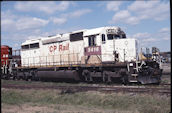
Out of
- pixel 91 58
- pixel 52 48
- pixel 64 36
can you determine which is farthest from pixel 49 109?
pixel 52 48

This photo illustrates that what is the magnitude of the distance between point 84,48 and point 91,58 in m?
0.97

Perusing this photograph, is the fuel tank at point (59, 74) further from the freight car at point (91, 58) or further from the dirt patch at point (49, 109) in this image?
the dirt patch at point (49, 109)

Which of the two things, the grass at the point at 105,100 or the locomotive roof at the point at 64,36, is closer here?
the grass at the point at 105,100

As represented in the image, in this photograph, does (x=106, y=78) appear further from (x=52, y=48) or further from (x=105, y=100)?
(x=52, y=48)

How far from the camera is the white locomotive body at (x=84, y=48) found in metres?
15.4

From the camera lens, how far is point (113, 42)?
15492mm

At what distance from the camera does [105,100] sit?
10.4 meters

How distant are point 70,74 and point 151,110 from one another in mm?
10130

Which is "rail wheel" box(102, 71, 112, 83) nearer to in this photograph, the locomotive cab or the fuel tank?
the locomotive cab

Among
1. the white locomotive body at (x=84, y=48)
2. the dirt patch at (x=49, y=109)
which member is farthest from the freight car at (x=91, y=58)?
the dirt patch at (x=49, y=109)

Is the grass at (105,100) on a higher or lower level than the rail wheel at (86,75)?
lower

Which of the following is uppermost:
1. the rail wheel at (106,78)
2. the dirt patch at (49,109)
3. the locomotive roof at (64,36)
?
the locomotive roof at (64,36)

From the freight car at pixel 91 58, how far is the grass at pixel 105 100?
11.9 feet

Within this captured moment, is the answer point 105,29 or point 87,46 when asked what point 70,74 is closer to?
point 87,46
